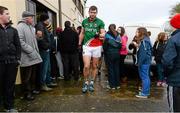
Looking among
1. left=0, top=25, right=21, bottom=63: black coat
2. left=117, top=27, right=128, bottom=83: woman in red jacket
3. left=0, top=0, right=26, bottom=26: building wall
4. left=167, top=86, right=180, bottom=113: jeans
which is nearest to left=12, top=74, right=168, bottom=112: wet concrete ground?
left=0, top=25, right=21, bottom=63: black coat

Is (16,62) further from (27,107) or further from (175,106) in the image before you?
(175,106)

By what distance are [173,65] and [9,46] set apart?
3.36 metres

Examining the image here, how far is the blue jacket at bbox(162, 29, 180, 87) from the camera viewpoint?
5.55 m

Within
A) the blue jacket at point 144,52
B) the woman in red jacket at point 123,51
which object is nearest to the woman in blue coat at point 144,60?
the blue jacket at point 144,52

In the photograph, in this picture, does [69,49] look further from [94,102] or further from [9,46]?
[9,46]

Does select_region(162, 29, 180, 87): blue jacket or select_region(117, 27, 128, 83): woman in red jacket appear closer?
select_region(162, 29, 180, 87): blue jacket

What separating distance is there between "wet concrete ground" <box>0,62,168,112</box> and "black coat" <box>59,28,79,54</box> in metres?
1.58

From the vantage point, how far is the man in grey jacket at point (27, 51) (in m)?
8.64

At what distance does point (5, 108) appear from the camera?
25.3 ft

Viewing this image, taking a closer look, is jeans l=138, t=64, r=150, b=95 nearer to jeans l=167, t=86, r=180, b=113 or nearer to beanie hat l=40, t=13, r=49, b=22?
beanie hat l=40, t=13, r=49, b=22

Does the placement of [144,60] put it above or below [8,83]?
above

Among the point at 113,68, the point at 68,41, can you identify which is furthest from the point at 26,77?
the point at 68,41

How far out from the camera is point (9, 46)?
Result: 7.49 meters

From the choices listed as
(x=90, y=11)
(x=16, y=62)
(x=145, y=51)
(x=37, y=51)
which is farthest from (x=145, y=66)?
(x=16, y=62)
